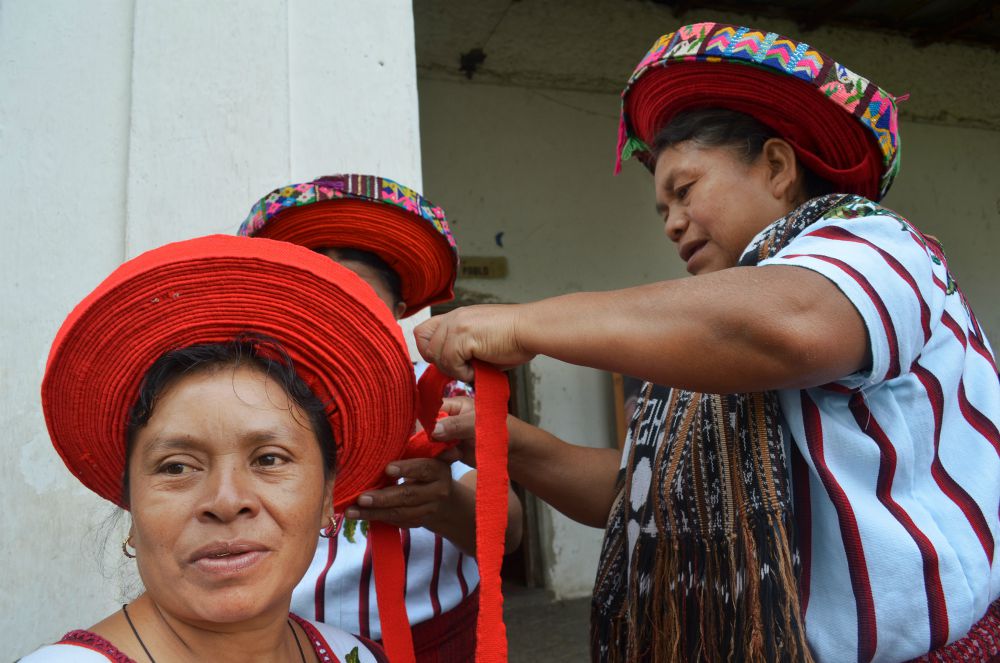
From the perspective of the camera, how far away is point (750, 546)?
1.33m

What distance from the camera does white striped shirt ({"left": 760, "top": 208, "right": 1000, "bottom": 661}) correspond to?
123cm

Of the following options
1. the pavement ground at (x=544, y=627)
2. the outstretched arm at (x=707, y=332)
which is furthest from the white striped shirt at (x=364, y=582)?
the pavement ground at (x=544, y=627)

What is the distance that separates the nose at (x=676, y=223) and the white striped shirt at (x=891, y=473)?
36 centimetres

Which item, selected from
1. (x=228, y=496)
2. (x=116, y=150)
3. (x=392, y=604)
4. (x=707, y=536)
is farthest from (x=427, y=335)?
(x=116, y=150)

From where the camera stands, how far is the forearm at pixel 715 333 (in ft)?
3.72

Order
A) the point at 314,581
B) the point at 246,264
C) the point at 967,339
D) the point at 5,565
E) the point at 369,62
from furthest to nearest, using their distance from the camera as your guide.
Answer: the point at 369,62 → the point at 5,565 → the point at 314,581 → the point at 967,339 → the point at 246,264

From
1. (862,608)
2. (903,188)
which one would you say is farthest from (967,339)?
(903,188)

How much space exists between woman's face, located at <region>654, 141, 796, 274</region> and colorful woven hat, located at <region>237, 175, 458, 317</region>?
0.64 m

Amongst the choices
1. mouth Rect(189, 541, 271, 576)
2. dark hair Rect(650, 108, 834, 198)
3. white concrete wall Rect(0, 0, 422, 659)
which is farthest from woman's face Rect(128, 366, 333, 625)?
white concrete wall Rect(0, 0, 422, 659)

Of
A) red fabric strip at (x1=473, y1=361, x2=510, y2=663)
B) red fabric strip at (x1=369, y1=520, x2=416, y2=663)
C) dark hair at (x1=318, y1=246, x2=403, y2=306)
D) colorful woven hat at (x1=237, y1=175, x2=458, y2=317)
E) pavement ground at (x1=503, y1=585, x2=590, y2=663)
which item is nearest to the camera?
red fabric strip at (x1=473, y1=361, x2=510, y2=663)

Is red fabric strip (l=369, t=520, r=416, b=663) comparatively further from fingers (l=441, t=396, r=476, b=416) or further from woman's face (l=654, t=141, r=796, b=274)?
woman's face (l=654, t=141, r=796, b=274)

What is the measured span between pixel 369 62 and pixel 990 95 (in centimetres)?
732

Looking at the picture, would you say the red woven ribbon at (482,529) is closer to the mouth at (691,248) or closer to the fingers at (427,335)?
the fingers at (427,335)

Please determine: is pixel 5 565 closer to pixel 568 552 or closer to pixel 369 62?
pixel 369 62
